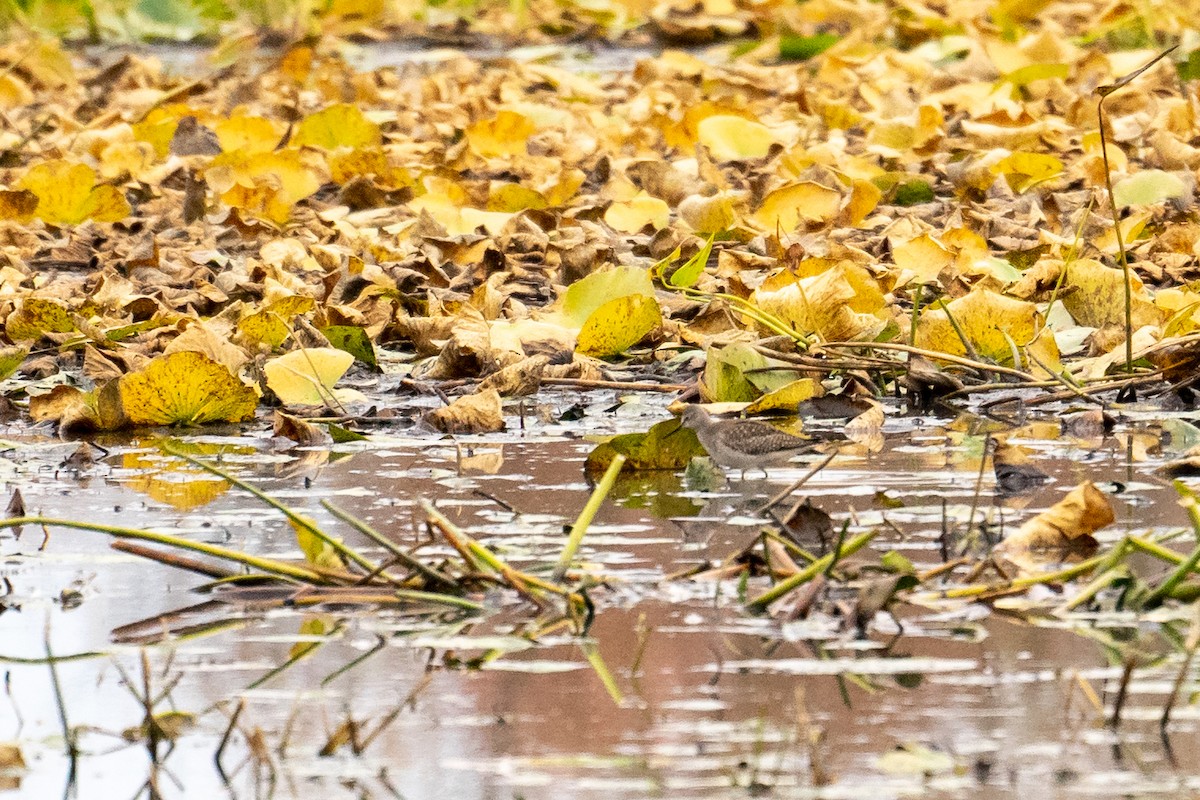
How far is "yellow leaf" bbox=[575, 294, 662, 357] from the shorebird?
67cm

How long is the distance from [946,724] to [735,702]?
0.53 feet

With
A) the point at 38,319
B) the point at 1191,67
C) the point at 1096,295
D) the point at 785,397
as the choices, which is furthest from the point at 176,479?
the point at 1191,67

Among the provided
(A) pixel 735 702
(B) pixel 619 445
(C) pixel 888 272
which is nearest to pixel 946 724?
(A) pixel 735 702

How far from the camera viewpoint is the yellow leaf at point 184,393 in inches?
115

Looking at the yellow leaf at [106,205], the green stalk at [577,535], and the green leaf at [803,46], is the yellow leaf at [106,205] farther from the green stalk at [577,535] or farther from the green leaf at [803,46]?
the green leaf at [803,46]

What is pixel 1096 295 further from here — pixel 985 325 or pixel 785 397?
pixel 785 397

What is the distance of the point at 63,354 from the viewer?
348 centimetres

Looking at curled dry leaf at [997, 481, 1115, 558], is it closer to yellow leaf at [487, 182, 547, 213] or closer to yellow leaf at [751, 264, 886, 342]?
→ yellow leaf at [751, 264, 886, 342]

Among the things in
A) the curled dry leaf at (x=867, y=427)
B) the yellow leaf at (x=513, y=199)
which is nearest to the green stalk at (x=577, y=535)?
the curled dry leaf at (x=867, y=427)

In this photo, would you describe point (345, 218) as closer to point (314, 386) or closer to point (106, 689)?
point (314, 386)

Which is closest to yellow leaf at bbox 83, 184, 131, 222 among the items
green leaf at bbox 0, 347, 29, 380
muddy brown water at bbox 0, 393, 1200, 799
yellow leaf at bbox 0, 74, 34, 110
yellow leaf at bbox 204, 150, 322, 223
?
yellow leaf at bbox 204, 150, 322, 223

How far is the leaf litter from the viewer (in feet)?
6.24

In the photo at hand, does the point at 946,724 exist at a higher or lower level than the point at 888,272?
higher

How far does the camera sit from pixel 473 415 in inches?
114
